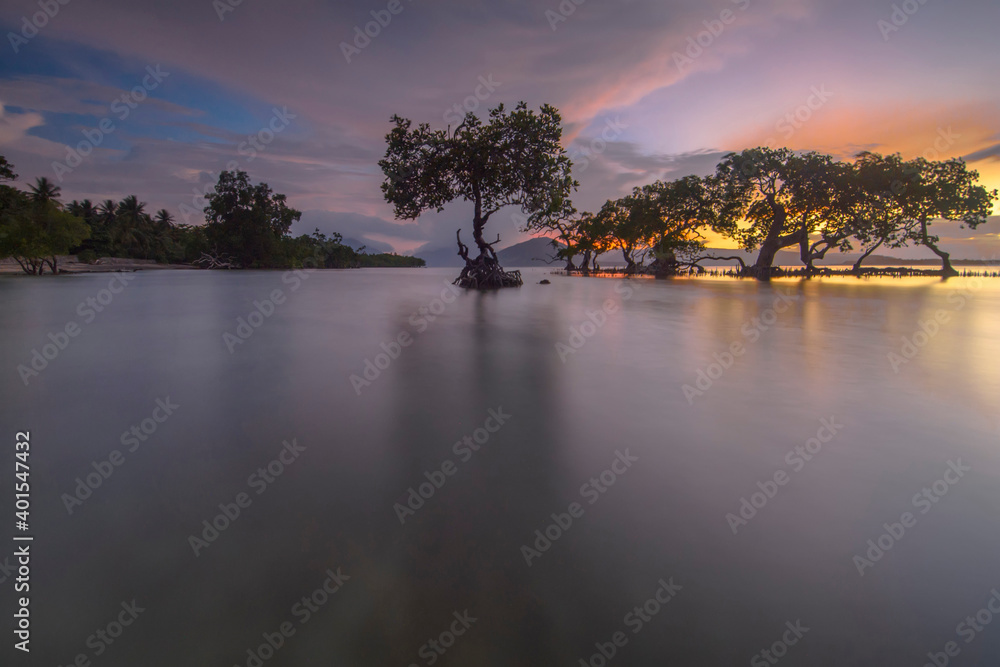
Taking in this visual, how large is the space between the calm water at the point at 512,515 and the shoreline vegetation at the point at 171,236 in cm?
4145

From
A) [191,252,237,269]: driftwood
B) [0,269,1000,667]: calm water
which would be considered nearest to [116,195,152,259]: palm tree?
[191,252,237,269]: driftwood

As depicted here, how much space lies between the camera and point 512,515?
2152 millimetres

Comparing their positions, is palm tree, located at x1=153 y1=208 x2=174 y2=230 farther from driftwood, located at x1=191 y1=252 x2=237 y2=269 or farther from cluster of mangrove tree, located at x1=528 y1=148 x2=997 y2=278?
cluster of mangrove tree, located at x1=528 y1=148 x2=997 y2=278

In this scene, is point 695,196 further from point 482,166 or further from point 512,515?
point 512,515

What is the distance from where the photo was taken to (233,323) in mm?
9008

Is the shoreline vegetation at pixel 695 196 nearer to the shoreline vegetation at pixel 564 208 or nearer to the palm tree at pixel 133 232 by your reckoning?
Result: the shoreline vegetation at pixel 564 208

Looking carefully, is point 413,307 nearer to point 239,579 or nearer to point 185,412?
point 185,412

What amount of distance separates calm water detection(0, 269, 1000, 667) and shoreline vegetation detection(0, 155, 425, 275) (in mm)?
41445

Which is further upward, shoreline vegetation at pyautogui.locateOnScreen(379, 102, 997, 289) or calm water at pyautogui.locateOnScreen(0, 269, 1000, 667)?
shoreline vegetation at pyautogui.locateOnScreen(379, 102, 997, 289)

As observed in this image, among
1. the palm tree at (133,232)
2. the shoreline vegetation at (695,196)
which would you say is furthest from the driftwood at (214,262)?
the shoreline vegetation at (695,196)

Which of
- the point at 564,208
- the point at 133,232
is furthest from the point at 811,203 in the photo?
the point at 133,232

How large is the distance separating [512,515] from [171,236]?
305 ft

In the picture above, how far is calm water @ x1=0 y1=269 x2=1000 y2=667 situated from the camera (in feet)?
4.89

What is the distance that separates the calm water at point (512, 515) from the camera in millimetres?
1491
